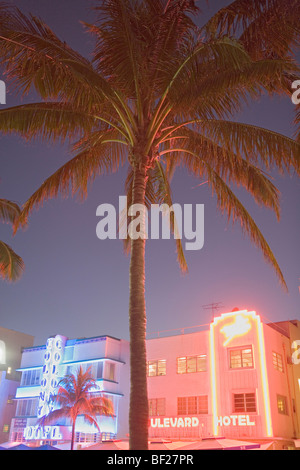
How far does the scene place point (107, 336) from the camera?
43188mm

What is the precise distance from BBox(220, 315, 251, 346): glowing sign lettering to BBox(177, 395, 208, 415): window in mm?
3809

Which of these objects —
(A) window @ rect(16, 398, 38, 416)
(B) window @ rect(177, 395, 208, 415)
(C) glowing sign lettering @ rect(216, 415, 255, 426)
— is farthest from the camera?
(A) window @ rect(16, 398, 38, 416)

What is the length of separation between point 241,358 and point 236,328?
1.82m

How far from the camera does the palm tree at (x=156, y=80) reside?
35.1ft

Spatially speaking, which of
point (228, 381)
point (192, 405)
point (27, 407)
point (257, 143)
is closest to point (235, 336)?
point (228, 381)

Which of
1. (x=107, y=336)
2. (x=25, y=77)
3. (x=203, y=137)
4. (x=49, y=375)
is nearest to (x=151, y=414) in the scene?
(x=107, y=336)

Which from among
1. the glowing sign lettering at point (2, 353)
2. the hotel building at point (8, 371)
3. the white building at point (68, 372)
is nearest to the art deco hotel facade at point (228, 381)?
the white building at point (68, 372)

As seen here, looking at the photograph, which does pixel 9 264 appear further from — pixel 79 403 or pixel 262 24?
pixel 79 403

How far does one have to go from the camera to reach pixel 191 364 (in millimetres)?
31594

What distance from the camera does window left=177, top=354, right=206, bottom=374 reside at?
102 feet

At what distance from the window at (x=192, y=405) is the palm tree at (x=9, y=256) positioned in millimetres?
16020

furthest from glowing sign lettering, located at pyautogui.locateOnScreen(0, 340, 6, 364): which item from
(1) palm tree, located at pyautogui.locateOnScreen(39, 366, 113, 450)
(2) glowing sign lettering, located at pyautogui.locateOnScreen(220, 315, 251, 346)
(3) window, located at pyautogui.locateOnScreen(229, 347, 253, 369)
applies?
(3) window, located at pyautogui.locateOnScreen(229, 347, 253, 369)

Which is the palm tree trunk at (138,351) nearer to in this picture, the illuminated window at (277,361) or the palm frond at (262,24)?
the palm frond at (262,24)

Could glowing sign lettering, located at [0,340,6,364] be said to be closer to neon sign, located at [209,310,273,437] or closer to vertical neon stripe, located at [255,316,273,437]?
neon sign, located at [209,310,273,437]
